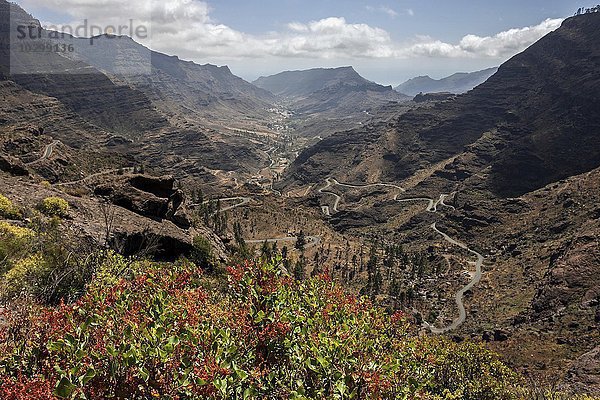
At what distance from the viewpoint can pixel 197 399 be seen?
375 inches

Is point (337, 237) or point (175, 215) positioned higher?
point (175, 215)

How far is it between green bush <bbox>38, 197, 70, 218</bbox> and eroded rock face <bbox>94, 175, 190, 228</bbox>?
454 inches

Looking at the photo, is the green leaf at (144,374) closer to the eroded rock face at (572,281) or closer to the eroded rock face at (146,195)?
the eroded rock face at (146,195)

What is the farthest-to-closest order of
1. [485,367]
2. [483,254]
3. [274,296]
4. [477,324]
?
[483,254] → [477,324] → [485,367] → [274,296]

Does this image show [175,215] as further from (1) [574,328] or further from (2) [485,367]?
(1) [574,328]

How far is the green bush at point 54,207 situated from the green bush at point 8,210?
9.73 feet

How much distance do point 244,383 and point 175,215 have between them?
169ft

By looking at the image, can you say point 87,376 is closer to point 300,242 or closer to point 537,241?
point 300,242

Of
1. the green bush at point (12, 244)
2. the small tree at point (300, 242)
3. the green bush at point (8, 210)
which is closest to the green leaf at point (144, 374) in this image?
the green bush at point (12, 244)

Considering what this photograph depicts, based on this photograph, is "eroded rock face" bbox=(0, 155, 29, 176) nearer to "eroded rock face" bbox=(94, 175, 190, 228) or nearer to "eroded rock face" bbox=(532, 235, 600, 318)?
"eroded rock face" bbox=(94, 175, 190, 228)

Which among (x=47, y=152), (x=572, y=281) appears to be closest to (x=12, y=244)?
(x=572, y=281)

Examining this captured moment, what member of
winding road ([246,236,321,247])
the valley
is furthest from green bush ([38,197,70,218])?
winding road ([246,236,321,247])

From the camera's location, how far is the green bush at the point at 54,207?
40812mm

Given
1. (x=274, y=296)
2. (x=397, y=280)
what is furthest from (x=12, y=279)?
(x=397, y=280)
